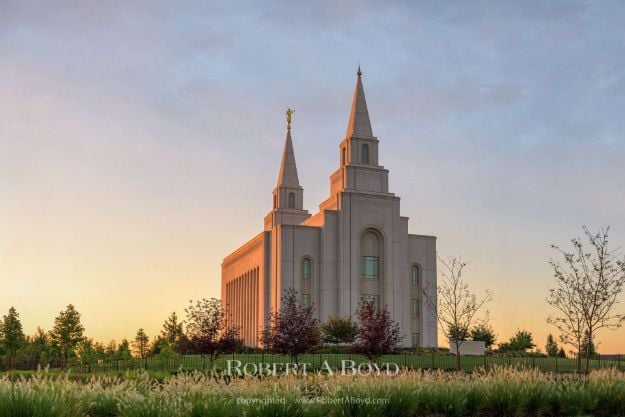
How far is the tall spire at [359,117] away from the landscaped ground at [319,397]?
44.2m

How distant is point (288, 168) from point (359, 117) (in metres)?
15.3

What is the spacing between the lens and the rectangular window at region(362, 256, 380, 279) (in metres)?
59.2

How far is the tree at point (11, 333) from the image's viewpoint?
6166 cm

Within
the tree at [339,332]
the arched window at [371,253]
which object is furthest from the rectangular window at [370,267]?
the tree at [339,332]

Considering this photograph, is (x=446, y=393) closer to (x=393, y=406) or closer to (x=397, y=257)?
(x=393, y=406)

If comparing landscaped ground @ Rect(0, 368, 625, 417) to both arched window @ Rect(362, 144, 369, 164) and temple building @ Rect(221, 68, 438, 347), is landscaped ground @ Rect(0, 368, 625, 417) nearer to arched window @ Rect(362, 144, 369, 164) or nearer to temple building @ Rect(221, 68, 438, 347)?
temple building @ Rect(221, 68, 438, 347)

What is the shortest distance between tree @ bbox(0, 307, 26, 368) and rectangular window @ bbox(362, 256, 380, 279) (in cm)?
2862

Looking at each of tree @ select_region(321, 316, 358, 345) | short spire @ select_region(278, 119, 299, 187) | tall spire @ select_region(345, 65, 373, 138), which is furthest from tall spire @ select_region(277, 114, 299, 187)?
tree @ select_region(321, 316, 358, 345)

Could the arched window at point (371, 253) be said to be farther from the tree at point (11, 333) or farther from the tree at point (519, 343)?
the tree at point (11, 333)

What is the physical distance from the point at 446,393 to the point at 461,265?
105 feet

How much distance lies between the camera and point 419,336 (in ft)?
198

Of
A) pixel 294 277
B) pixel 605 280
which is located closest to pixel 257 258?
pixel 294 277

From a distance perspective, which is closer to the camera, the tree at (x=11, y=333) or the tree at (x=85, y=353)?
the tree at (x=85, y=353)

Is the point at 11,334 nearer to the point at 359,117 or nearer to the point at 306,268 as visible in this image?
the point at 306,268
